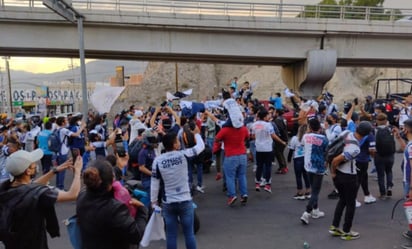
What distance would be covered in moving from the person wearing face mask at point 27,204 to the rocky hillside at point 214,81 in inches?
1520

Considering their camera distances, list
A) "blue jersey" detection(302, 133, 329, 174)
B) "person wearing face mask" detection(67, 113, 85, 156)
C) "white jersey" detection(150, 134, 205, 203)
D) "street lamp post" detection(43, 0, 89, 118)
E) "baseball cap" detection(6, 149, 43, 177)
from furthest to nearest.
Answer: "street lamp post" detection(43, 0, 89, 118), "person wearing face mask" detection(67, 113, 85, 156), "blue jersey" detection(302, 133, 329, 174), "white jersey" detection(150, 134, 205, 203), "baseball cap" detection(6, 149, 43, 177)

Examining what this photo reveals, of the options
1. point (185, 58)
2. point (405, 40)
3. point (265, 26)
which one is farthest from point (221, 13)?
point (405, 40)

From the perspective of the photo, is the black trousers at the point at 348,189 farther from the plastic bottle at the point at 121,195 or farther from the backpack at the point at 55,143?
the backpack at the point at 55,143

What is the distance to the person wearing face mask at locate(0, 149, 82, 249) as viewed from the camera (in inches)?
112

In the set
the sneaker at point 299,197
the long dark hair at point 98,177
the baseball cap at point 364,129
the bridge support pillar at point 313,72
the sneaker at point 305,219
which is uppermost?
the bridge support pillar at point 313,72

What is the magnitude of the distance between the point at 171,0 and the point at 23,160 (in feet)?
63.1

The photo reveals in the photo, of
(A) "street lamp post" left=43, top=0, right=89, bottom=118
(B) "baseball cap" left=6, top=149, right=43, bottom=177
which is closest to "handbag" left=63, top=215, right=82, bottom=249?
(B) "baseball cap" left=6, top=149, right=43, bottom=177

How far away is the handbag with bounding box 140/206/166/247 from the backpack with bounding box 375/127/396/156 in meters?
4.92

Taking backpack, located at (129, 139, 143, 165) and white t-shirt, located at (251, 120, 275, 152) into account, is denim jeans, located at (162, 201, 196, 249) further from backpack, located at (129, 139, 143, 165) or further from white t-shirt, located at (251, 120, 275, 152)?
white t-shirt, located at (251, 120, 275, 152)

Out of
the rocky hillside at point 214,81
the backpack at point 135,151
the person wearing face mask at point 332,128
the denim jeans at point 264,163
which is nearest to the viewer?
the backpack at point 135,151

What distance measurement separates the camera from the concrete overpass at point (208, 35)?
19.4 metres

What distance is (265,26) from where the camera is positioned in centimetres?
2172

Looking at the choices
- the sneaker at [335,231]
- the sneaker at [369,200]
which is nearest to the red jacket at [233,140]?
the sneaker at [335,231]

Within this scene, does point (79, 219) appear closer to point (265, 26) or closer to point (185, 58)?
point (265, 26)
